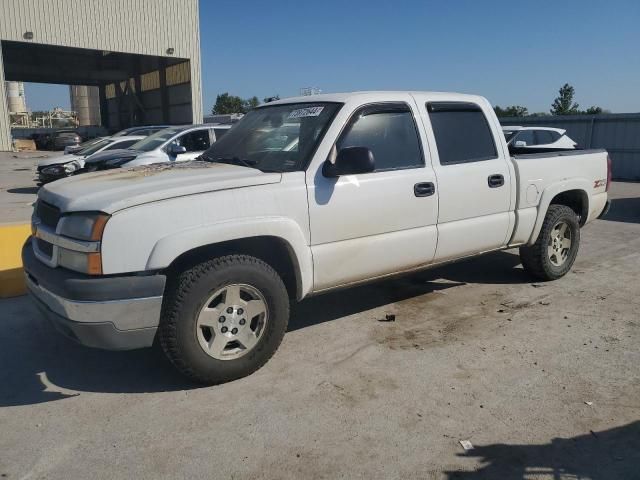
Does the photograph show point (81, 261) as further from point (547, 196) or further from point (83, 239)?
point (547, 196)

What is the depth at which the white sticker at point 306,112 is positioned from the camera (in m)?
4.23

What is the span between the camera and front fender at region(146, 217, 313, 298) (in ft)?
10.5

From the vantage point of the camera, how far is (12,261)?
5.81 meters

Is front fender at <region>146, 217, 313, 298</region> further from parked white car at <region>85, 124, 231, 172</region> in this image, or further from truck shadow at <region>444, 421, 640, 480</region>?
parked white car at <region>85, 124, 231, 172</region>

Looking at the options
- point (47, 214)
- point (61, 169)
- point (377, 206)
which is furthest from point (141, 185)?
point (61, 169)

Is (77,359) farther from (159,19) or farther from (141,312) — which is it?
(159,19)

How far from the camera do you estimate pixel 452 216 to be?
15.1ft

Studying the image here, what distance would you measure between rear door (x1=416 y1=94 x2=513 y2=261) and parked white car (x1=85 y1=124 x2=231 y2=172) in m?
7.19

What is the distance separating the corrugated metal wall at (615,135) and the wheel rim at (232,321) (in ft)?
→ 60.6

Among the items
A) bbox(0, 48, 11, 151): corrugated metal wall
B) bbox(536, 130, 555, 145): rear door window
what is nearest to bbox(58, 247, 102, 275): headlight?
bbox(536, 130, 555, 145): rear door window

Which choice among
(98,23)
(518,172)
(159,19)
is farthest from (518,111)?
(518,172)

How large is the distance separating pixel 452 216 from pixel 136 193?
2592 mm

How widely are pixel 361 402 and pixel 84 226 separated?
1976 millimetres

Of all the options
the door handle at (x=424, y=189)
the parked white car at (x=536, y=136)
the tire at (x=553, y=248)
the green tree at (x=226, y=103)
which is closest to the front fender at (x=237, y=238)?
the door handle at (x=424, y=189)
